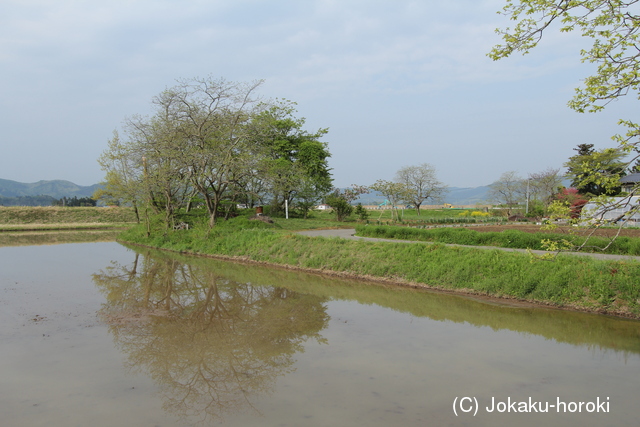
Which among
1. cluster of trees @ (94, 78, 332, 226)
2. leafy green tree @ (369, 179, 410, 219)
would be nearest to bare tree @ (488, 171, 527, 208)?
leafy green tree @ (369, 179, 410, 219)

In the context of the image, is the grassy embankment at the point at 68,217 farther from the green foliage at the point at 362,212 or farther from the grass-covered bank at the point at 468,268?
the grass-covered bank at the point at 468,268

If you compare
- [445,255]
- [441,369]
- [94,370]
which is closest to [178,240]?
[445,255]

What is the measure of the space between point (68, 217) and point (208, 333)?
145 feet

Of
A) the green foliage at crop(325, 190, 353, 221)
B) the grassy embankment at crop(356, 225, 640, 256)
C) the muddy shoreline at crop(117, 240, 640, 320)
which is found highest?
the green foliage at crop(325, 190, 353, 221)

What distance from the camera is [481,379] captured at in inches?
229

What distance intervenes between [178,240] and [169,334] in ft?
51.7

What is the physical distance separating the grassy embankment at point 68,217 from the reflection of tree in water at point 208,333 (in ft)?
106

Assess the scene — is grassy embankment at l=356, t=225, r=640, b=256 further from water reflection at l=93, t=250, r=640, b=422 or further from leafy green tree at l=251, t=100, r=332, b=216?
leafy green tree at l=251, t=100, r=332, b=216

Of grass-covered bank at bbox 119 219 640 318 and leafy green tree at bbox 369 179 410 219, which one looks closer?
grass-covered bank at bbox 119 219 640 318

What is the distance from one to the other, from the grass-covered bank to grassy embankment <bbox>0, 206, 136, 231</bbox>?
2917cm

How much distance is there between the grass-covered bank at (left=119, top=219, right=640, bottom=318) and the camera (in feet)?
30.5

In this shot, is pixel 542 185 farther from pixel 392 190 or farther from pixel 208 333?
pixel 208 333

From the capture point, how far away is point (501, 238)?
600 inches

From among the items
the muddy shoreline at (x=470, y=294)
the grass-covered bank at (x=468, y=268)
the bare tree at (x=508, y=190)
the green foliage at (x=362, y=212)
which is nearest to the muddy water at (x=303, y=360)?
the muddy shoreline at (x=470, y=294)
